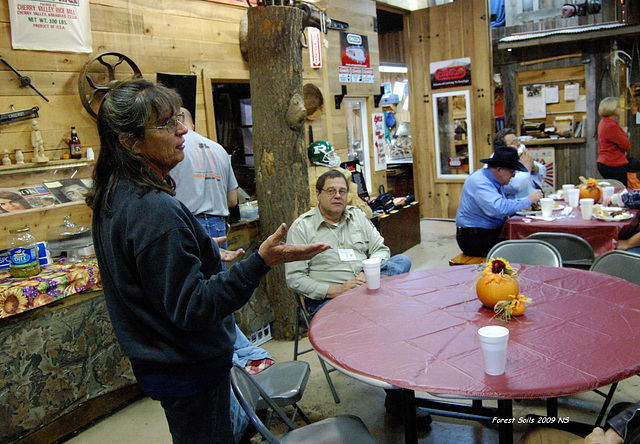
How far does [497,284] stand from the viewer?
2.29 m

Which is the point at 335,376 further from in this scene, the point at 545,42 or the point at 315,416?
the point at 545,42

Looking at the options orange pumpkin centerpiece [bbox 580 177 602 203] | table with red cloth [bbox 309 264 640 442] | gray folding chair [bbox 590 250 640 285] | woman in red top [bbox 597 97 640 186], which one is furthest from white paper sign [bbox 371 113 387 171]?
table with red cloth [bbox 309 264 640 442]

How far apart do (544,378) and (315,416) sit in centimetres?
192

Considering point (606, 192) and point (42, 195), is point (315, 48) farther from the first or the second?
point (42, 195)

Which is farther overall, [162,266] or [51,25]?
[51,25]

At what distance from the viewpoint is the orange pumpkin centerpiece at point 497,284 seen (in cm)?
228

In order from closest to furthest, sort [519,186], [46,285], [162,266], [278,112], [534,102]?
[162,266] → [46,285] → [278,112] → [519,186] → [534,102]

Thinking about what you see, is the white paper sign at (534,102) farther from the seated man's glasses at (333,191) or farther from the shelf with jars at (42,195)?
the shelf with jars at (42,195)

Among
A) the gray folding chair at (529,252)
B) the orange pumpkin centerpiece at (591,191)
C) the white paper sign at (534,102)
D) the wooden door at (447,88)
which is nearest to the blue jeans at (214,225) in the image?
the gray folding chair at (529,252)

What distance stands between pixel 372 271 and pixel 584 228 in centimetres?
210

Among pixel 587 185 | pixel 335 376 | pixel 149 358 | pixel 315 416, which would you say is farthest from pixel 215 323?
pixel 587 185

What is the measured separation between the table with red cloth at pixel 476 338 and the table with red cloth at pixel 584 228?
51.4 inches

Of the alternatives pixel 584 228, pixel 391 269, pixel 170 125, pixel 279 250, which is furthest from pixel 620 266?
pixel 170 125

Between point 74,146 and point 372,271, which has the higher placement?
point 74,146
